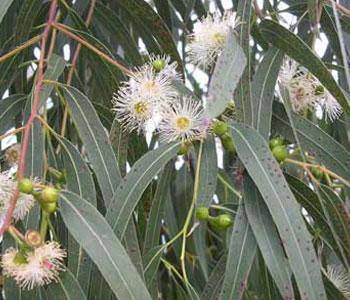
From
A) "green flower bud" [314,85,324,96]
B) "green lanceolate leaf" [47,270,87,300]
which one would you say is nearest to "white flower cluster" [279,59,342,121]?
"green flower bud" [314,85,324,96]

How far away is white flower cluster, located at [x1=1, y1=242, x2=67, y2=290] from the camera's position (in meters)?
1.00

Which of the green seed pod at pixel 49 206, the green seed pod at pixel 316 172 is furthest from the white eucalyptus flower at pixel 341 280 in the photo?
the green seed pod at pixel 49 206

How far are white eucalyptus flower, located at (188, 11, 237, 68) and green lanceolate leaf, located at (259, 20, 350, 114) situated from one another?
6 centimetres

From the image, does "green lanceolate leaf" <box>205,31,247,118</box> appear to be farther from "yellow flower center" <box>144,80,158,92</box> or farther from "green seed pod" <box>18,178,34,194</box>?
"green seed pod" <box>18,178,34,194</box>

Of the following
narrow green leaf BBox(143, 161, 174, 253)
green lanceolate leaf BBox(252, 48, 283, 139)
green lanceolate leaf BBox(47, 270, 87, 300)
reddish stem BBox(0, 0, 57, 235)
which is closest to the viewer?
reddish stem BBox(0, 0, 57, 235)

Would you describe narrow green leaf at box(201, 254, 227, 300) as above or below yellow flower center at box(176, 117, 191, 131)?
below

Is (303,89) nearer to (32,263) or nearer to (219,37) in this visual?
(219,37)

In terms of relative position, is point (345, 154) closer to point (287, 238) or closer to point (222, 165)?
point (287, 238)

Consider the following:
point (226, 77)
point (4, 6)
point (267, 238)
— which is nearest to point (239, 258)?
point (267, 238)

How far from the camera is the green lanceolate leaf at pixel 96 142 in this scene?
1158 mm

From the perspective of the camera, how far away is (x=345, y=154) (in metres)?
1.22

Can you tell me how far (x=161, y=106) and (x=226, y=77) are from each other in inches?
7.2

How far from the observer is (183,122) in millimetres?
1151

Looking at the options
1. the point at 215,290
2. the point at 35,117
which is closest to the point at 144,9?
the point at 35,117
